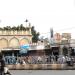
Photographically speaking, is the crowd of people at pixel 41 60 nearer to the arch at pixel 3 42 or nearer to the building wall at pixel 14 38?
the building wall at pixel 14 38

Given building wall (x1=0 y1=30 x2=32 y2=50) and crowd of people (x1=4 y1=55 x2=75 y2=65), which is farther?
building wall (x1=0 y1=30 x2=32 y2=50)

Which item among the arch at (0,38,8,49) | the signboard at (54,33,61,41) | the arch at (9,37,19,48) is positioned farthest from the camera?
the signboard at (54,33,61,41)

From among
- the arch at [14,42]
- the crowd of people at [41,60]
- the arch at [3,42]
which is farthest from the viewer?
the arch at [3,42]

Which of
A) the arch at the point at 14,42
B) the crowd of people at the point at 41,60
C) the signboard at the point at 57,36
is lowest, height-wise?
the crowd of people at the point at 41,60

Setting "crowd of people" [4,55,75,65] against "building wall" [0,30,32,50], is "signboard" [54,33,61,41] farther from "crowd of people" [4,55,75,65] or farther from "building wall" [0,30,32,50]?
"crowd of people" [4,55,75,65]

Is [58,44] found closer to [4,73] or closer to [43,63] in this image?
[43,63]

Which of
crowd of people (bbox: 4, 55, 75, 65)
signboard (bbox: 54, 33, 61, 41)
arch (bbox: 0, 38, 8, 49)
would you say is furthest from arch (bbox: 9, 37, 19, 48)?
crowd of people (bbox: 4, 55, 75, 65)

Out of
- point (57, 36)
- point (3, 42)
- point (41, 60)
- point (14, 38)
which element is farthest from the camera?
point (57, 36)

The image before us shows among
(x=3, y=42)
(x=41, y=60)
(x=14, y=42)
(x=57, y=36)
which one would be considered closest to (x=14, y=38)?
(x=14, y=42)

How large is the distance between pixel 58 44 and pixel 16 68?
1318cm

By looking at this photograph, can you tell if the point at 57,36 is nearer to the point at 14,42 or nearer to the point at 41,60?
the point at 14,42

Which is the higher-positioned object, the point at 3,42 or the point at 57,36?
the point at 57,36

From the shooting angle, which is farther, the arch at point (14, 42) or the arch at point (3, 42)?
the arch at point (3, 42)

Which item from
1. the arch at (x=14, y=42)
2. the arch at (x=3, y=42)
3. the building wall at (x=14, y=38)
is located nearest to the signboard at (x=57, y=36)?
the building wall at (x=14, y=38)
